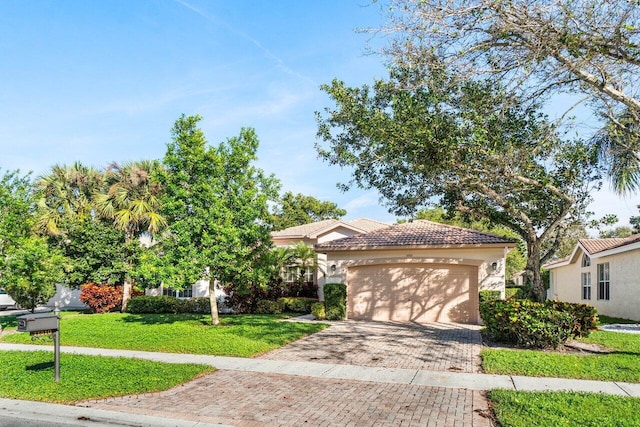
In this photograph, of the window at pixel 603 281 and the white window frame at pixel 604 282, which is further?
the window at pixel 603 281

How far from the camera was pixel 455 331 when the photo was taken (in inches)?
603

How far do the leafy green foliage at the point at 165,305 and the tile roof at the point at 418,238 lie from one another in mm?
7114

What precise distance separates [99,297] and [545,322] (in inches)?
772

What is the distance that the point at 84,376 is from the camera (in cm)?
822

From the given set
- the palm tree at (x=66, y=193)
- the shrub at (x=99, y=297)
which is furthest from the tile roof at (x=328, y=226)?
the palm tree at (x=66, y=193)

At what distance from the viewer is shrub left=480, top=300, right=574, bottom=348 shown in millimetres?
10938

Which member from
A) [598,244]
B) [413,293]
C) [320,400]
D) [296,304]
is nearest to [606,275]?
[598,244]

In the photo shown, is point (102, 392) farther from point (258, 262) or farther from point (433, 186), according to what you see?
point (433, 186)

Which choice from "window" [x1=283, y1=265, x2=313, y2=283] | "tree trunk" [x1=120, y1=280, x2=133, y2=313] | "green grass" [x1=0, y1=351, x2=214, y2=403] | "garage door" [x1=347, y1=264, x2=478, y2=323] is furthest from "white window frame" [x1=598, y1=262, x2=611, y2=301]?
"tree trunk" [x1=120, y1=280, x2=133, y2=313]

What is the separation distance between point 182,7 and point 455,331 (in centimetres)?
1268

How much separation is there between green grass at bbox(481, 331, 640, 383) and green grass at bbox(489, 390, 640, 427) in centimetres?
156

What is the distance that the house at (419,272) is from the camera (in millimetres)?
17844

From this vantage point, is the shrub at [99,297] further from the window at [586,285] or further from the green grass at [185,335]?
the window at [586,285]

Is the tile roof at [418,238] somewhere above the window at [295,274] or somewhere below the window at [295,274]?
above
